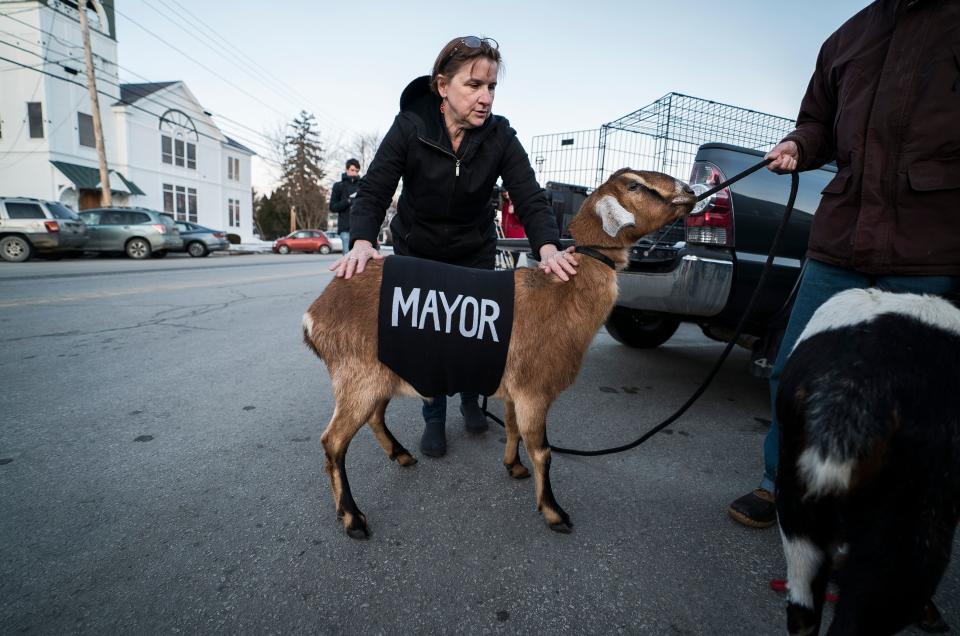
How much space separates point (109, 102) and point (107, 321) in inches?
1274

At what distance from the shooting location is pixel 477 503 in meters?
2.40

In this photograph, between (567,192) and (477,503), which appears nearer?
(477,503)

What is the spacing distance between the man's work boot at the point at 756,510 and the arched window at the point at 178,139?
39.1 metres

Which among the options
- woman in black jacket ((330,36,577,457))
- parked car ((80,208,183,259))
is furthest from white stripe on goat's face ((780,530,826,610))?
parked car ((80,208,183,259))

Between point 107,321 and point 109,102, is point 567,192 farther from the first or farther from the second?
point 109,102

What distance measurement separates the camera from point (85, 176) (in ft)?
88.0

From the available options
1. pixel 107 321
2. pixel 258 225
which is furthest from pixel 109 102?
pixel 107 321

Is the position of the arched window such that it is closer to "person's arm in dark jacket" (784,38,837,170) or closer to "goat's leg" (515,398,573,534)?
"goat's leg" (515,398,573,534)

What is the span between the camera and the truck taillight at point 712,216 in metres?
3.20

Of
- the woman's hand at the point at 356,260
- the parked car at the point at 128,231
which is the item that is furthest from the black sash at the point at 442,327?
the parked car at the point at 128,231

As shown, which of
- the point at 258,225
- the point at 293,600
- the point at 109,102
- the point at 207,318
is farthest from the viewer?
the point at 258,225

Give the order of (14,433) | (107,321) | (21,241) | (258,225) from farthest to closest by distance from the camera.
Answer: (258,225) < (21,241) < (107,321) < (14,433)

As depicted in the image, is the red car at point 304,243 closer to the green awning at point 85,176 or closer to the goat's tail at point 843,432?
the green awning at point 85,176

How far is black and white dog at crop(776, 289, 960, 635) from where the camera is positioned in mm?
1172
